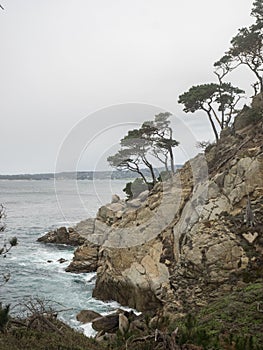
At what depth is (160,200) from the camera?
1897 cm

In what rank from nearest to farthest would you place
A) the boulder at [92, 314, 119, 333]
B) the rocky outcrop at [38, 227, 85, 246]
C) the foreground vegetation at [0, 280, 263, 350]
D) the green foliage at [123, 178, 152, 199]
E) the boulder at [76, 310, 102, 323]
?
the foreground vegetation at [0, 280, 263, 350]
the boulder at [92, 314, 119, 333]
the boulder at [76, 310, 102, 323]
the green foliage at [123, 178, 152, 199]
the rocky outcrop at [38, 227, 85, 246]

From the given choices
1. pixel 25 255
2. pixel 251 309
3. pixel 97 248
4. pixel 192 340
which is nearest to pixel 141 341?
pixel 192 340

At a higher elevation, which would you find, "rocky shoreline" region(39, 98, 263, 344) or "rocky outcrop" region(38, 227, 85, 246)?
"rocky shoreline" region(39, 98, 263, 344)

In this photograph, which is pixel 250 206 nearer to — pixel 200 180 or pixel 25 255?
pixel 200 180

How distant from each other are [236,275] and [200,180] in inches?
257

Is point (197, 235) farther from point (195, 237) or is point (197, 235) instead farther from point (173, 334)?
point (173, 334)

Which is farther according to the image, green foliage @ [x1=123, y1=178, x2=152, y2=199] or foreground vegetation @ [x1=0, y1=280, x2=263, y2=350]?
green foliage @ [x1=123, y1=178, x2=152, y2=199]

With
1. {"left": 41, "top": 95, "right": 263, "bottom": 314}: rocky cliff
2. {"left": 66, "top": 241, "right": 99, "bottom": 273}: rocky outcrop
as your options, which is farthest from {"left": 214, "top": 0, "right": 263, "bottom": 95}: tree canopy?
{"left": 66, "top": 241, "right": 99, "bottom": 273}: rocky outcrop

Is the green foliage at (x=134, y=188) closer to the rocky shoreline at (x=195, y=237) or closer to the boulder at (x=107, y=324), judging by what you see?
the rocky shoreline at (x=195, y=237)

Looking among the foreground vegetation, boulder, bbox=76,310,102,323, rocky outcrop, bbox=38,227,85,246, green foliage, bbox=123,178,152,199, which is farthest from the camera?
rocky outcrop, bbox=38,227,85,246

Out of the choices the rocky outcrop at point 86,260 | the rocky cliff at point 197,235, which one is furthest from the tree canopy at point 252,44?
the rocky outcrop at point 86,260

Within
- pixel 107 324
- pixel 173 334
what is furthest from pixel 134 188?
pixel 173 334

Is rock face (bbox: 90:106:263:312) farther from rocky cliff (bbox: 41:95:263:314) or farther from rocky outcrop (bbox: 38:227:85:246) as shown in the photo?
rocky outcrop (bbox: 38:227:85:246)

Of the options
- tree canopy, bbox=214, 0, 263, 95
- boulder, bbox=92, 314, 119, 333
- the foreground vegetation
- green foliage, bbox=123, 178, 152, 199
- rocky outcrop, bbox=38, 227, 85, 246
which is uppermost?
tree canopy, bbox=214, 0, 263, 95
